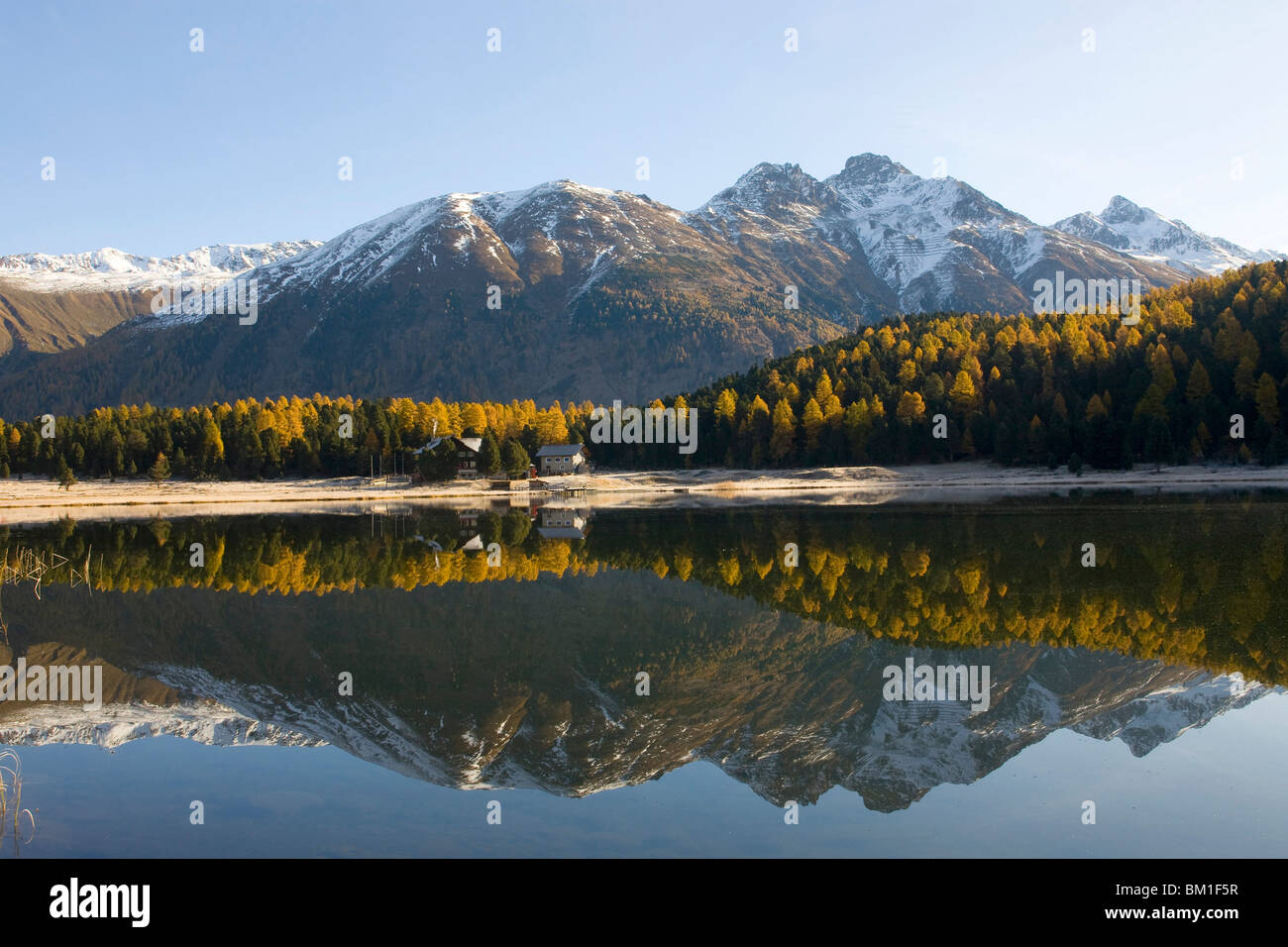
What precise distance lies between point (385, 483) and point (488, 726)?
4006 inches

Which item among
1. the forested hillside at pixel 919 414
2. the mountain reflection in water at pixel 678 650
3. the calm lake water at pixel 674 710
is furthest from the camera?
the forested hillside at pixel 919 414

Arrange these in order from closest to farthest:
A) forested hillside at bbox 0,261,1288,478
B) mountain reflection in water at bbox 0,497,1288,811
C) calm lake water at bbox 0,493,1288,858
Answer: calm lake water at bbox 0,493,1288,858 → mountain reflection in water at bbox 0,497,1288,811 → forested hillside at bbox 0,261,1288,478

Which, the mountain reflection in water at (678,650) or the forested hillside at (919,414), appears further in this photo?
the forested hillside at (919,414)

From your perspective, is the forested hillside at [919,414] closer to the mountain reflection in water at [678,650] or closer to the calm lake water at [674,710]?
the mountain reflection in water at [678,650]

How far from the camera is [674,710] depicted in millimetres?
15055

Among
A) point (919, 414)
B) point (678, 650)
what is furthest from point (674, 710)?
point (919, 414)

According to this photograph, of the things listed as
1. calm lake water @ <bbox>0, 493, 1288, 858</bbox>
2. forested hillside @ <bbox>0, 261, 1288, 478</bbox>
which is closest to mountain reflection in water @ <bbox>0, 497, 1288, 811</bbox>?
calm lake water @ <bbox>0, 493, 1288, 858</bbox>

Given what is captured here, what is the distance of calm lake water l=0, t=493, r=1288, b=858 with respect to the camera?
9938mm

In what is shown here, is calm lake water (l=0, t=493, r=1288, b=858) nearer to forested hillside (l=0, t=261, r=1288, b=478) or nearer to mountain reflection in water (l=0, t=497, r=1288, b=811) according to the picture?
mountain reflection in water (l=0, t=497, r=1288, b=811)

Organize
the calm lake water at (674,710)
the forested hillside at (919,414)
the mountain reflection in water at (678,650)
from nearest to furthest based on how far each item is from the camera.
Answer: the calm lake water at (674,710) < the mountain reflection in water at (678,650) < the forested hillside at (919,414)

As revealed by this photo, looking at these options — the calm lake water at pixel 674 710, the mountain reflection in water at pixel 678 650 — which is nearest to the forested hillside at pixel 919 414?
the mountain reflection in water at pixel 678 650

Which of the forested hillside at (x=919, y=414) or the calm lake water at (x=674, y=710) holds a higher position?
the forested hillside at (x=919, y=414)

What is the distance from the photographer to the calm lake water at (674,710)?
9938 millimetres

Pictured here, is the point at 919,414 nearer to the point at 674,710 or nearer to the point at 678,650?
the point at 678,650
